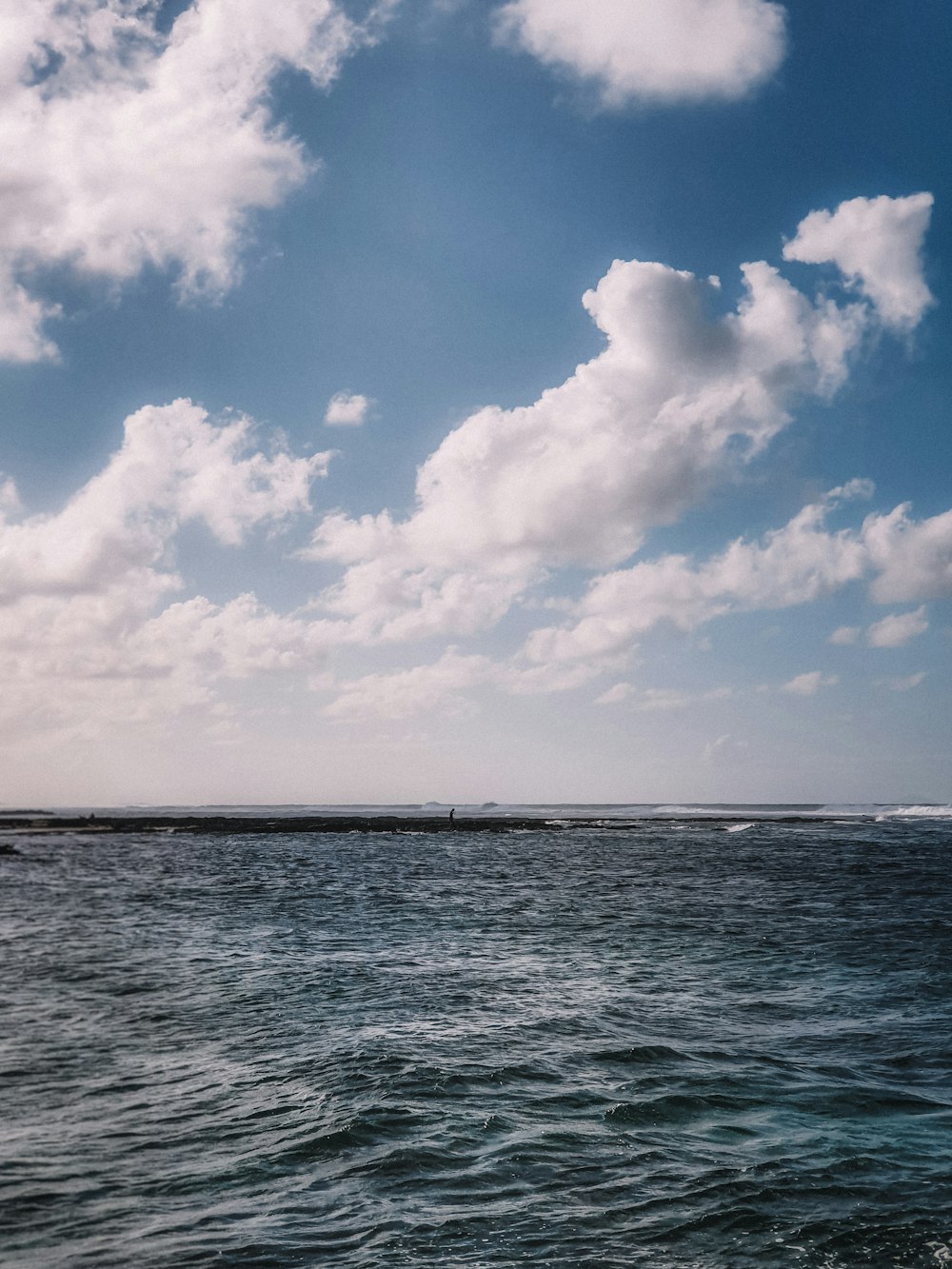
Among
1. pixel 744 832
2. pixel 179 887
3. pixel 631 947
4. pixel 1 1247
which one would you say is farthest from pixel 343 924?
pixel 744 832

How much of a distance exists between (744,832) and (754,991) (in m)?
85.0

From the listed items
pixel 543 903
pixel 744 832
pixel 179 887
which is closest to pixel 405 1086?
pixel 543 903

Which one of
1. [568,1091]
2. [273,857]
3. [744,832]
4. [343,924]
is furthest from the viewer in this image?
[744,832]

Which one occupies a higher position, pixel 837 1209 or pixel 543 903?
pixel 837 1209

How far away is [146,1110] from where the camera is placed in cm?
1259

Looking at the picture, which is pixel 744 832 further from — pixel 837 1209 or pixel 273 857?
pixel 837 1209

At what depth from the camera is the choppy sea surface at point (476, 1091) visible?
899 cm

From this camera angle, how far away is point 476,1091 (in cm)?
1348

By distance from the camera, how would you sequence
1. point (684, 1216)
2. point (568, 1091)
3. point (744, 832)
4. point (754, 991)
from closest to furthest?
1. point (684, 1216)
2. point (568, 1091)
3. point (754, 991)
4. point (744, 832)

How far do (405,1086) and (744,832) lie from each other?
310 feet

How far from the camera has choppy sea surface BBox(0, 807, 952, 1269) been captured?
899 centimetres

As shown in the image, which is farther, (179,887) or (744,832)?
(744,832)

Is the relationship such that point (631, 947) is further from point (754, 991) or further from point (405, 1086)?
point (405, 1086)

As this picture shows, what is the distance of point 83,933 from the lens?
28.9 meters
